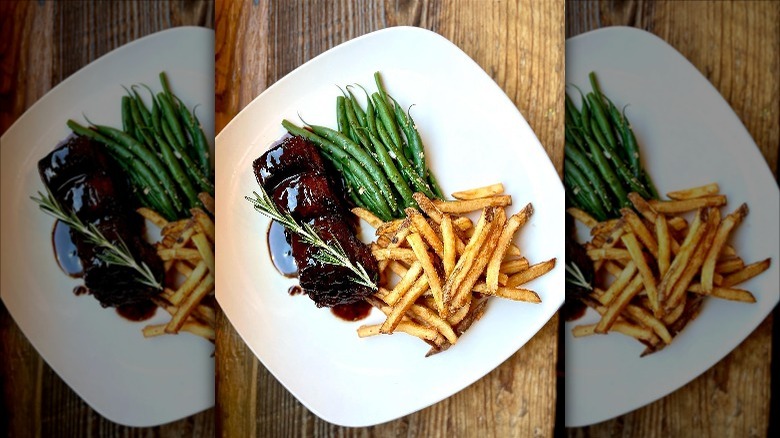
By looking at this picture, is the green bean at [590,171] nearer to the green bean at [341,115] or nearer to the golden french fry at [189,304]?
the green bean at [341,115]

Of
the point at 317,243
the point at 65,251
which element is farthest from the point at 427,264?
the point at 65,251

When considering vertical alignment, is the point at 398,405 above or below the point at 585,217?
below

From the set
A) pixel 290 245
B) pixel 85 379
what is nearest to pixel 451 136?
pixel 290 245

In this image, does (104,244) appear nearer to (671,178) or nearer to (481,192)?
(481,192)

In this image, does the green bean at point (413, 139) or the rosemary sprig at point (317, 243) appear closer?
the rosemary sprig at point (317, 243)

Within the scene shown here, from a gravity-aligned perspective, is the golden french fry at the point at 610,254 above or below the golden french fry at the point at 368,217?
below

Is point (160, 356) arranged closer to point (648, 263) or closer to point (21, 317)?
point (21, 317)

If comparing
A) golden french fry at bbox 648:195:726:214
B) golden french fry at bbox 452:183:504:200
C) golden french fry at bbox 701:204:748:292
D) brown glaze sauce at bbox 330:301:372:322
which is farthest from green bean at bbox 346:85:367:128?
golden french fry at bbox 701:204:748:292

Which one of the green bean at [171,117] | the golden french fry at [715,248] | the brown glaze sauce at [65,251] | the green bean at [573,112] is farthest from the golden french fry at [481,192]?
the brown glaze sauce at [65,251]
